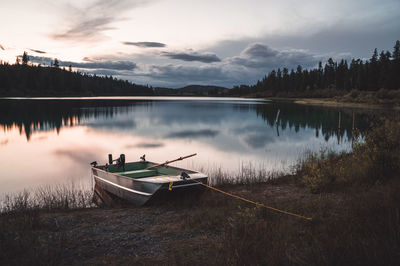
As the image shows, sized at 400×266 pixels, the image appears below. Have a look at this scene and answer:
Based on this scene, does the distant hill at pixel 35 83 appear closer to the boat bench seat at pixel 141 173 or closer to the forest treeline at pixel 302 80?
the forest treeline at pixel 302 80

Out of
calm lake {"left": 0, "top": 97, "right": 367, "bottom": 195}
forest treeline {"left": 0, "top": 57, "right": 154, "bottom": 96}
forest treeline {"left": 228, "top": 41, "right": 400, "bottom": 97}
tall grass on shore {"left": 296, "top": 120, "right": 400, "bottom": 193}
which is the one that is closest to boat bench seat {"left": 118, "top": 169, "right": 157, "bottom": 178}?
calm lake {"left": 0, "top": 97, "right": 367, "bottom": 195}

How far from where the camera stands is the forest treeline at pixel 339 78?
3401 inches

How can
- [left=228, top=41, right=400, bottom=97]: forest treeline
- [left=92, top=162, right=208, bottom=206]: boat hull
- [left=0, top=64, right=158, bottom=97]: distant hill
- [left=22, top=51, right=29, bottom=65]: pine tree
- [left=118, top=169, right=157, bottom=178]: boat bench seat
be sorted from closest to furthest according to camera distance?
[left=92, top=162, right=208, bottom=206]: boat hull < [left=118, top=169, right=157, bottom=178]: boat bench seat < [left=228, top=41, right=400, bottom=97]: forest treeline < [left=0, top=64, right=158, bottom=97]: distant hill < [left=22, top=51, right=29, bottom=65]: pine tree

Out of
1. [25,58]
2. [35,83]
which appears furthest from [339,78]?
[25,58]

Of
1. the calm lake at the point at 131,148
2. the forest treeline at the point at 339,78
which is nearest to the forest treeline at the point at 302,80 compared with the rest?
the forest treeline at the point at 339,78

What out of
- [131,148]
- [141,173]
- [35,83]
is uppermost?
[35,83]

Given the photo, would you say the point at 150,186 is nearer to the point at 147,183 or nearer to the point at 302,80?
the point at 147,183

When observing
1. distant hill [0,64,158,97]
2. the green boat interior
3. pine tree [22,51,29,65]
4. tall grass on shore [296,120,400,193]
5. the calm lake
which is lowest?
the calm lake

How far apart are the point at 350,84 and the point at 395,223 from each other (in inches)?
4947

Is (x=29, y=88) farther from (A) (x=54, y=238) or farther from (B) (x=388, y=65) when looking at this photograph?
(A) (x=54, y=238)

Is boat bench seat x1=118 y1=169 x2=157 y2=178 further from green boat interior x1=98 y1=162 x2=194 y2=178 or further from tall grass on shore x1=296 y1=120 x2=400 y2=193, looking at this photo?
tall grass on shore x1=296 y1=120 x2=400 y2=193

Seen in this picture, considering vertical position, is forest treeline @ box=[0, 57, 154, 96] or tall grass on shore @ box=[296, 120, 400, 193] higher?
forest treeline @ box=[0, 57, 154, 96]

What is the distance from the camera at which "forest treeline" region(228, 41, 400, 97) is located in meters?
86.4

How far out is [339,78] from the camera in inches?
5037
